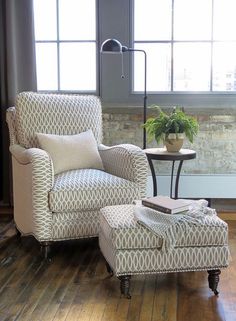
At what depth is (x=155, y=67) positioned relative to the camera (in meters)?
4.40

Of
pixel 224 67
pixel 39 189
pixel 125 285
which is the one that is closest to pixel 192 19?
pixel 224 67

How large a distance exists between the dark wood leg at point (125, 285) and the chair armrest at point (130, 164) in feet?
2.67

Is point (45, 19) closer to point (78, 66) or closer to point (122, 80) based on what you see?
point (78, 66)

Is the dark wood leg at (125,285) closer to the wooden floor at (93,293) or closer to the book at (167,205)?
the wooden floor at (93,293)

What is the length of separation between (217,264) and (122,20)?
2438 millimetres

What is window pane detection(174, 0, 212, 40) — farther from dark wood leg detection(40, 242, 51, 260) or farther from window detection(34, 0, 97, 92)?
dark wood leg detection(40, 242, 51, 260)

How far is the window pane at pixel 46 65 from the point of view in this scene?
4430mm

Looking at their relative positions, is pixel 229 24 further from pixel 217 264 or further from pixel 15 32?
pixel 217 264

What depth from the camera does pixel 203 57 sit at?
14.2 feet

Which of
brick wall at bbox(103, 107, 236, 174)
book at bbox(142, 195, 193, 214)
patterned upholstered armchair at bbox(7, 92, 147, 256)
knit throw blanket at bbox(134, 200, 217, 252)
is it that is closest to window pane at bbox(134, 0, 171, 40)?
brick wall at bbox(103, 107, 236, 174)

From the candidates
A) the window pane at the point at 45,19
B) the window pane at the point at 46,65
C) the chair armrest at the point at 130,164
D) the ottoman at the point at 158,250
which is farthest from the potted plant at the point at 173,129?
the window pane at the point at 45,19

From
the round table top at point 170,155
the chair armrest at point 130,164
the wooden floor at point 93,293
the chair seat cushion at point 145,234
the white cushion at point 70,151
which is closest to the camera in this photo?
the wooden floor at point 93,293

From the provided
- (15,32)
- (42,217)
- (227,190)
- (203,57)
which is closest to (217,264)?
(42,217)

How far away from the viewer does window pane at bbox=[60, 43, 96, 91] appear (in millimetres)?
4414
